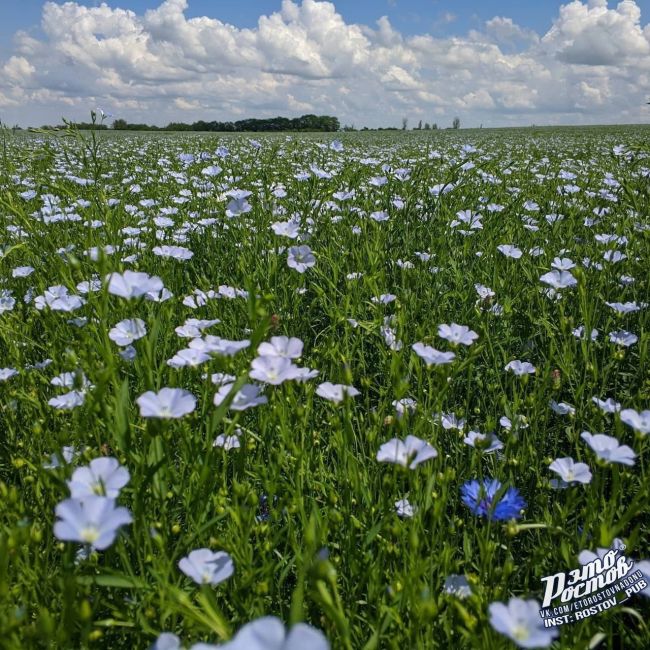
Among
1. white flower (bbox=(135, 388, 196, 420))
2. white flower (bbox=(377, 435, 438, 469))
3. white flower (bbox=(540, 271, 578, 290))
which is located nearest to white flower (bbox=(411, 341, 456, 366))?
white flower (bbox=(377, 435, 438, 469))

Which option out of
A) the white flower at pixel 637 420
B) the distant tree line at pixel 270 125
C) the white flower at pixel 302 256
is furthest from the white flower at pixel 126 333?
the distant tree line at pixel 270 125

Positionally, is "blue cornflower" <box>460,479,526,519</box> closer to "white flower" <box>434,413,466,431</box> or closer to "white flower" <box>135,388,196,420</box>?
"white flower" <box>434,413,466,431</box>

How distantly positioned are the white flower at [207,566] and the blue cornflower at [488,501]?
0.57m

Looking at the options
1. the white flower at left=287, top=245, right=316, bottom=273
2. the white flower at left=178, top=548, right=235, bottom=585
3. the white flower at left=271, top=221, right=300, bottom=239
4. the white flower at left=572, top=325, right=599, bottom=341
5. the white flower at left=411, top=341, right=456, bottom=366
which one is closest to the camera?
the white flower at left=178, top=548, right=235, bottom=585

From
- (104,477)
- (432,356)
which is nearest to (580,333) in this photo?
(432,356)

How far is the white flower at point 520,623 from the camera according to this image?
0.78 metres

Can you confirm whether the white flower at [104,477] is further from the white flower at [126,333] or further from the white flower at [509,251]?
the white flower at [509,251]

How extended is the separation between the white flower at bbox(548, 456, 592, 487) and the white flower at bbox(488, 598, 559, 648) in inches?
19.1

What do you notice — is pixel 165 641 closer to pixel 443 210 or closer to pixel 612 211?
pixel 443 210

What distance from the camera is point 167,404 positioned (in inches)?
44.2

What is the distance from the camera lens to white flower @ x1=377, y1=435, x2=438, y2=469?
1.10 metres

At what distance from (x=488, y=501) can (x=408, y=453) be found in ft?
1.30

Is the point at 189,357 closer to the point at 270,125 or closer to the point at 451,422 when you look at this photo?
the point at 451,422

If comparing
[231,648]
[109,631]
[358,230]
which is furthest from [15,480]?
[358,230]
